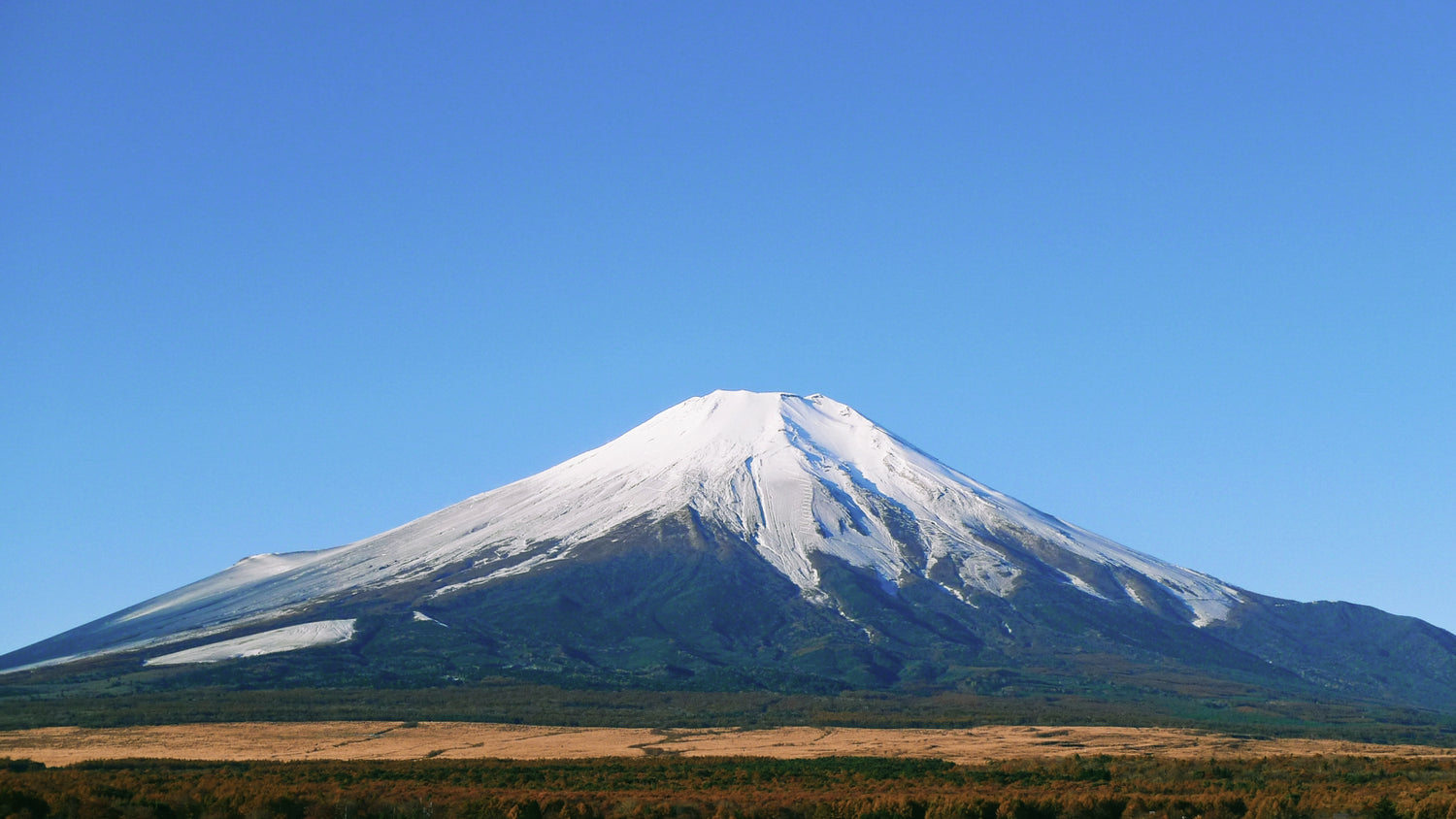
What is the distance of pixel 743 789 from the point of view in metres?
62.3

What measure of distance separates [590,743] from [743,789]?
3463 centimetres

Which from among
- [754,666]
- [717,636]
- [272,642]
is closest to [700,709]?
[754,666]

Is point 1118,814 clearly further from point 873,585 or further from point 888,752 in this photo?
point 873,585

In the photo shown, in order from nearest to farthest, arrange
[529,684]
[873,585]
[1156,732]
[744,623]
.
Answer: [1156,732], [529,684], [744,623], [873,585]

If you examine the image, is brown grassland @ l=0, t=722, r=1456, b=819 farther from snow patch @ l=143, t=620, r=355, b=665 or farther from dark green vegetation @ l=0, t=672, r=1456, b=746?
snow patch @ l=143, t=620, r=355, b=665

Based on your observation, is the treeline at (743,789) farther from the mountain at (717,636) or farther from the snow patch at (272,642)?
the snow patch at (272,642)

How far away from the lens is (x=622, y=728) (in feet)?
353

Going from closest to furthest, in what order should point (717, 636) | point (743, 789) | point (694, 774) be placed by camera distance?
point (743, 789)
point (694, 774)
point (717, 636)

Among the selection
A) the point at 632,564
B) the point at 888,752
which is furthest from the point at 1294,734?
the point at 632,564

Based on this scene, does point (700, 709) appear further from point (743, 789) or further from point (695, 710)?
point (743, 789)

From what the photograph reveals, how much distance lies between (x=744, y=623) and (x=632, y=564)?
2309 centimetres

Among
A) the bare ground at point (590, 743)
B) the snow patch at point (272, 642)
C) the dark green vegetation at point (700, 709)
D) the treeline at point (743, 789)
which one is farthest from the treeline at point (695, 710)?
the treeline at point (743, 789)

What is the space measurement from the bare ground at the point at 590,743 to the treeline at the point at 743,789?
833 centimetres

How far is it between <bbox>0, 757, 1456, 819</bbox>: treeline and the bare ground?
833 centimetres
